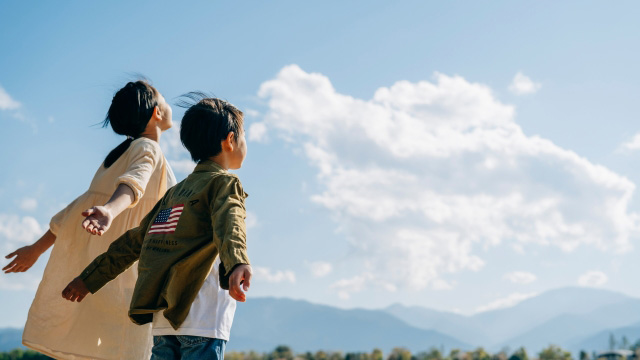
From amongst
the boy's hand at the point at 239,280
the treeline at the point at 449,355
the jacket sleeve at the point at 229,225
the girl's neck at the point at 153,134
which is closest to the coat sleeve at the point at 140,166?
the girl's neck at the point at 153,134

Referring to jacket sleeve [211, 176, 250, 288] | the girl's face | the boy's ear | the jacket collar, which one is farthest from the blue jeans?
the girl's face

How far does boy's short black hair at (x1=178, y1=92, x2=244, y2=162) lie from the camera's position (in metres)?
3.36

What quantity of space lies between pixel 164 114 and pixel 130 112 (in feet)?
0.75

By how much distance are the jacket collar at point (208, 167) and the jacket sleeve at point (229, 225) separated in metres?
0.20

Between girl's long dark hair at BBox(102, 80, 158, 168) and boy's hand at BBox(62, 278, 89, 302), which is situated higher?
girl's long dark hair at BBox(102, 80, 158, 168)

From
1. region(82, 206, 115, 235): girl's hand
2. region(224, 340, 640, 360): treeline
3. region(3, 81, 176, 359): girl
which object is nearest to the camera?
region(82, 206, 115, 235): girl's hand

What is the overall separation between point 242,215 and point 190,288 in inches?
16.1

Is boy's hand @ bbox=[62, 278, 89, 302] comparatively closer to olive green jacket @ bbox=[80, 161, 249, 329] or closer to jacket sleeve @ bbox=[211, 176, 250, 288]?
olive green jacket @ bbox=[80, 161, 249, 329]

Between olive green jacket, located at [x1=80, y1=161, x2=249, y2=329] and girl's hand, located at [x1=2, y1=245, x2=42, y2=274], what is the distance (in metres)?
1.36

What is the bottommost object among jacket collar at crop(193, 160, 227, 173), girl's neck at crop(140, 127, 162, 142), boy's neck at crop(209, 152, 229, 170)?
jacket collar at crop(193, 160, 227, 173)

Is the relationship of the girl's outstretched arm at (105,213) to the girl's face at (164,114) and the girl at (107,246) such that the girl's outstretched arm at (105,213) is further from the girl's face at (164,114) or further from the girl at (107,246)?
the girl's face at (164,114)

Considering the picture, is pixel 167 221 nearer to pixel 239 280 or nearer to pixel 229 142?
pixel 229 142

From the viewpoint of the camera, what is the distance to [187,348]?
9.85 ft

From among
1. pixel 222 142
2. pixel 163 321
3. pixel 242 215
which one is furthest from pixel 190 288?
pixel 222 142
